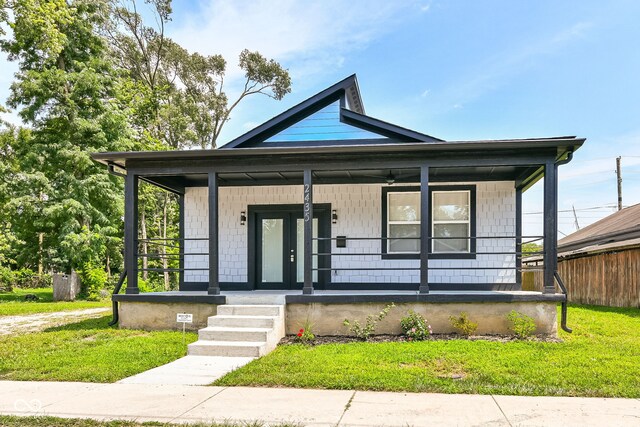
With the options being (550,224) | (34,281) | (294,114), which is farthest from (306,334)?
(34,281)

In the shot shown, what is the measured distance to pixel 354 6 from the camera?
16922 millimetres

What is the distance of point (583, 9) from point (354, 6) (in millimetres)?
7477

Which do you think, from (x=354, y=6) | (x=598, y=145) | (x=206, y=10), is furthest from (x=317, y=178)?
(x=598, y=145)

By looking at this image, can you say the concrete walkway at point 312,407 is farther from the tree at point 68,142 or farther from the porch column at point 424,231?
the tree at point 68,142

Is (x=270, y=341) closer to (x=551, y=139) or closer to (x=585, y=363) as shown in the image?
(x=585, y=363)

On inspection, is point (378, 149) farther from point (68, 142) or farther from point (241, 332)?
point (68, 142)

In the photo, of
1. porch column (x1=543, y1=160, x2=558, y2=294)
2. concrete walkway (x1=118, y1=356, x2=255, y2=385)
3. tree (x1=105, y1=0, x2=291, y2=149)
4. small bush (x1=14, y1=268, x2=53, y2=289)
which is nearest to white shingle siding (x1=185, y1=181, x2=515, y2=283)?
porch column (x1=543, y1=160, x2=558, y2=294)

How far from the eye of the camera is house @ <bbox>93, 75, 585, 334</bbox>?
8383 mm

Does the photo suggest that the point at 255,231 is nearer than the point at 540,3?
Yes

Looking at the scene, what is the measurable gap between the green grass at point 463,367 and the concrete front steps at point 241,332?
0.30 metres

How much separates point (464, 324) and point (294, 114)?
6.20 m

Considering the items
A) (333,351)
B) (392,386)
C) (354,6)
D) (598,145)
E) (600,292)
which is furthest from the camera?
(598,145)

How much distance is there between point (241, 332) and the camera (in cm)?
739

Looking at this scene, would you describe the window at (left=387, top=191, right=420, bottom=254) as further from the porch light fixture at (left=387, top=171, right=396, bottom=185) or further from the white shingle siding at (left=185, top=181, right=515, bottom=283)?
the porch light fixture at (left=387, top=171, right=396, bottom=185)
